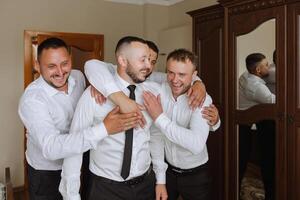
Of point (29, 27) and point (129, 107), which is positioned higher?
point (29, 27)

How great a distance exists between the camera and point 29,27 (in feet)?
14.1

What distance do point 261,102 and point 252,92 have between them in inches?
4.7

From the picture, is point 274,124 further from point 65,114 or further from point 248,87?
point 65,114

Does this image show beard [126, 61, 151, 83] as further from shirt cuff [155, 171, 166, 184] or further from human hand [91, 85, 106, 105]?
shirt cuff [155, 171, 166, 184]

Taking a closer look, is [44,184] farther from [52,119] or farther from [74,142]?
[74,142]

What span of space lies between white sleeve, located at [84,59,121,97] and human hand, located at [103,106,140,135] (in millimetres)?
109

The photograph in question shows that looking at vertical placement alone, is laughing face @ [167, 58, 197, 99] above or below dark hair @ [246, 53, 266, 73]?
below

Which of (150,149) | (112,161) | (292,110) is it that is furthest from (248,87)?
(112,161)

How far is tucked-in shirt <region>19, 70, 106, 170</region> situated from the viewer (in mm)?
1545

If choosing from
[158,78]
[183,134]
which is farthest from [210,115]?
[158,78]

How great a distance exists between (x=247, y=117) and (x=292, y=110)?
1.38 ft

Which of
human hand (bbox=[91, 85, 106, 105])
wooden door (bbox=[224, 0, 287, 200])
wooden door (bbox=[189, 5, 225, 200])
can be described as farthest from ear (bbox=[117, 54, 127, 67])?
wooden door (bbox=[189, 5, 225, 200])

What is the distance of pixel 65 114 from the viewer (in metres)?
1.88

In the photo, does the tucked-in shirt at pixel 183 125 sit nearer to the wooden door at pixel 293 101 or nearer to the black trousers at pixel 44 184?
the black trousers at pixel 44 184
